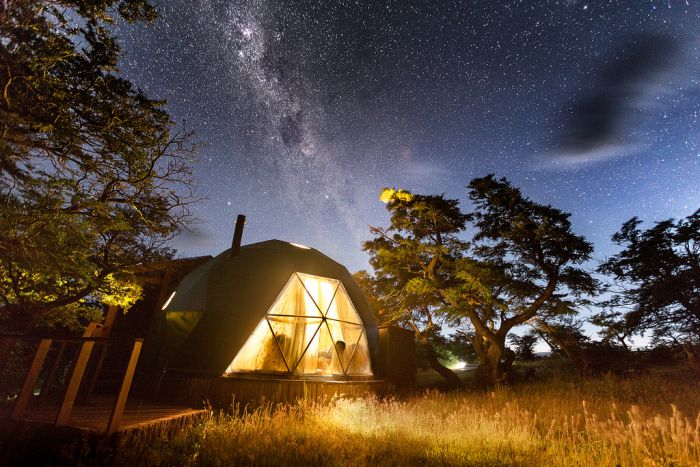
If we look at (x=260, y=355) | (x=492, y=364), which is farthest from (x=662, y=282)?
(x=260, y=355)

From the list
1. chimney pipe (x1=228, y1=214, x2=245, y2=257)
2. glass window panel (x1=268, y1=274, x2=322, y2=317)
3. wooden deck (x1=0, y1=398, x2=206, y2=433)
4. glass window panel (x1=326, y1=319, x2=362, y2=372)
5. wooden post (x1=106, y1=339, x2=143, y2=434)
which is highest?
chimney pipe (x1=228, y1=214, x2=245, y2=257)

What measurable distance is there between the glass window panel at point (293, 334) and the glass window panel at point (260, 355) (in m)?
0.20

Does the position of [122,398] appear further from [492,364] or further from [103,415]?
[492,364]

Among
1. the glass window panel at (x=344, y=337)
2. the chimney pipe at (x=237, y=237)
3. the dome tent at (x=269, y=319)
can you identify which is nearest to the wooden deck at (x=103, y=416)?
the dome tent at (x=269, y=319)

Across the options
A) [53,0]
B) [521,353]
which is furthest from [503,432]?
[521,353]

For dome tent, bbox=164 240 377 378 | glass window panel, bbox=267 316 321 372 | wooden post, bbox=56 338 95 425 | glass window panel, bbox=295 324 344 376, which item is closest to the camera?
wooden post, bbox=56 338 95 425

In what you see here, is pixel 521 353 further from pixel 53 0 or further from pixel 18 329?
pixel 53 0

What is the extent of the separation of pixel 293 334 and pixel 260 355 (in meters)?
1.23

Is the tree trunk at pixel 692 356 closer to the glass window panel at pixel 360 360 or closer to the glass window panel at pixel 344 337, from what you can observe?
the glass window panel at pixel 360 360

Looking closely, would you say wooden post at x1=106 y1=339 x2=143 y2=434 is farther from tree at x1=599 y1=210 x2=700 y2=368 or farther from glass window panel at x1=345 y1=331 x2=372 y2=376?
tree at x1=599 y1=210 x2=700 y2=368

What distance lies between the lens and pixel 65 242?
6770mm

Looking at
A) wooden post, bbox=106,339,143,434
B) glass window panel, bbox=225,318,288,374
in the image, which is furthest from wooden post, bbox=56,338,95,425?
glass window panel, bbox=225,318,288,374

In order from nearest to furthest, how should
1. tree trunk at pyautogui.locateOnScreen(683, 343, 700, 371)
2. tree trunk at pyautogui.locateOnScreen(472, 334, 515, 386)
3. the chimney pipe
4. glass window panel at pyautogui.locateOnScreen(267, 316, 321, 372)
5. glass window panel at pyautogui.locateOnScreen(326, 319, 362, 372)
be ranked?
glass window panel at pyautogui.locateOnScreen(267, 316, 321, 372), glass window panel at pyautogui.locateOnScreen(326, 319, 362, 372), the chimney pipe, tree trunk at pyautogui.locateOnScreen(472, 334, 515, 386), tree trunk at pyautogui.locateOnScreen(683, 343, 700, 371)

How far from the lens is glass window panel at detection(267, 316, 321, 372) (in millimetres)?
10852
